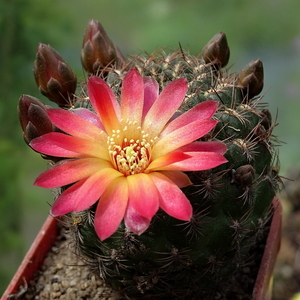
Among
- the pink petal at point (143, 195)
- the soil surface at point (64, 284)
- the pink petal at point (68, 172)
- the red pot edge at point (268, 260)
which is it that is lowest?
the red pot edge at point (268, 260)

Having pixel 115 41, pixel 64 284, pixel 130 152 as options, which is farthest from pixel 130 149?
pixel 115 41

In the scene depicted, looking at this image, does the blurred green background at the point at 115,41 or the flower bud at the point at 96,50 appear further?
the blurred green background at the point at 115,41

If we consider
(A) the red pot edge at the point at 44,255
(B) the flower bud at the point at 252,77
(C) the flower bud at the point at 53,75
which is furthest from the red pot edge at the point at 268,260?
(C) the flower bud at the point at 53,75

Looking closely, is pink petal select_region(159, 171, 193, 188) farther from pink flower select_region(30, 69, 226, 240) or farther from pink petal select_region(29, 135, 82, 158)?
pink petal select_region(29, 135, 82, 158)

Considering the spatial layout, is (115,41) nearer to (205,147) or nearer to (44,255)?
(44,255)

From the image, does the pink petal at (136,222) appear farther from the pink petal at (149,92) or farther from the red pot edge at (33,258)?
the red pot edge at (33,258)

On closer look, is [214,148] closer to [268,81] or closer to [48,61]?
[48,61]

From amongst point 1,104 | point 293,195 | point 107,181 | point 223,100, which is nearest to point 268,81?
point 293,195
